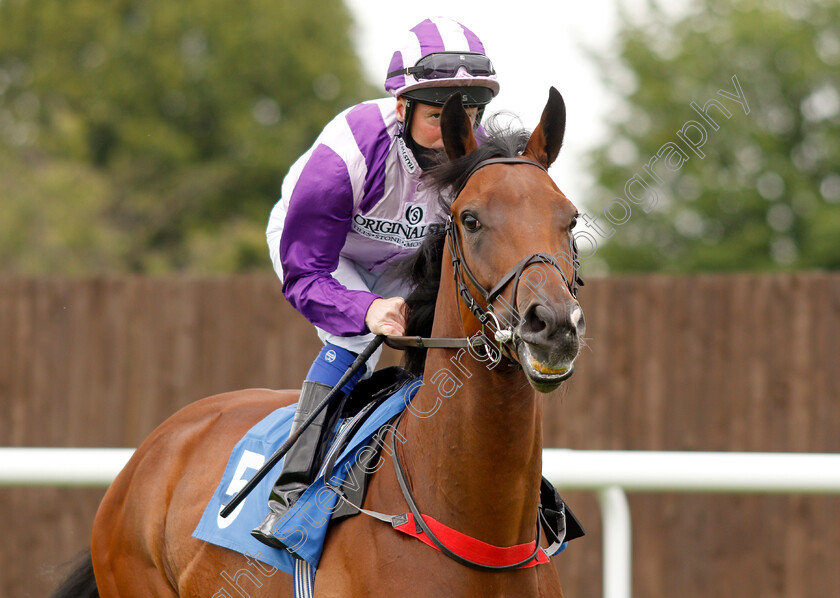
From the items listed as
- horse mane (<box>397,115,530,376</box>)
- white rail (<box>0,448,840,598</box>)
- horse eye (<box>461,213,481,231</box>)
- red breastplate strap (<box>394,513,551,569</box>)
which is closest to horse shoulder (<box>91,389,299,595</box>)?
horse mane (<box>397,115,530,376</box>)

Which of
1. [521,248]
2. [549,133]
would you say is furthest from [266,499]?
[549,133]

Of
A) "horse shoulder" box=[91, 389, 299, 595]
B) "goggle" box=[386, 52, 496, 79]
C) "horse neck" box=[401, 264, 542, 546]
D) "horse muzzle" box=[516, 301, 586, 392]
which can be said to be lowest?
"horse shoulder" box=[91, 389, 299, 595]

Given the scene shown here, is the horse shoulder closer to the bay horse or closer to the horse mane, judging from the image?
the bay horse

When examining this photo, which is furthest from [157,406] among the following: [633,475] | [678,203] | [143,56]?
[143,56]

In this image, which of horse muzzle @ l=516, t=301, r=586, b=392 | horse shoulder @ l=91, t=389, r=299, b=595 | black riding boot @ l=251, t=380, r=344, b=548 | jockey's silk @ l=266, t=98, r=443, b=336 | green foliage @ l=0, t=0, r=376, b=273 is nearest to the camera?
horse muzzle @ l=516, t=301, r=586, b=392

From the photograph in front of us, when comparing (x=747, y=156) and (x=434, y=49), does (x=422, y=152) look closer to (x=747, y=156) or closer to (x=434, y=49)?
(x=434, y=49)

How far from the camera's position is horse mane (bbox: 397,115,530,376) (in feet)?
8.80

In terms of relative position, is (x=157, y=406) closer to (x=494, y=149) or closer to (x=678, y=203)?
A: (x=494, y=149)

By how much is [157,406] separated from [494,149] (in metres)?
4.62

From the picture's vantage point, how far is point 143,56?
84.0 ft

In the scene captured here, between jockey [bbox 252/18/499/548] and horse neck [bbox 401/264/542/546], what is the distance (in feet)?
1.03

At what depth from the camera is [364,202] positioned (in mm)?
3211

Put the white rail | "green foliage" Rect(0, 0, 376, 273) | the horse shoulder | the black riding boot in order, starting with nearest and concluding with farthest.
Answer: the black riding boot → the white rail → the horse shoulder → "green foliage" Rect(0, 0, 376, 273)

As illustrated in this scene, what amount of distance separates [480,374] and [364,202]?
959 mm
